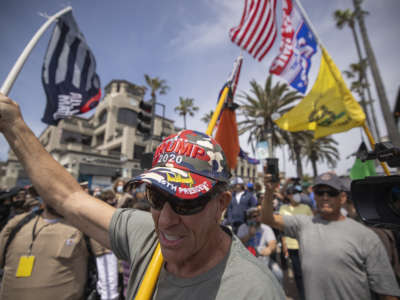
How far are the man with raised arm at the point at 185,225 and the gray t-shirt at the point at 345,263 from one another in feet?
5.27

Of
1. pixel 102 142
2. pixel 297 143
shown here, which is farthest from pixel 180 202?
pixel 102 142

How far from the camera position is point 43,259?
2541mm

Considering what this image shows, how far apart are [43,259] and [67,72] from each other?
3.26m

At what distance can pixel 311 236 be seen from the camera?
2533mm

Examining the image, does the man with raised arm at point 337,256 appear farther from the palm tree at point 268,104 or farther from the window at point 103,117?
the window at point 103,117

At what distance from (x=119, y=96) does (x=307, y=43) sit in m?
34.8

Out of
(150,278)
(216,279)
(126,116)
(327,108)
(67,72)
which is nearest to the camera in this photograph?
(216,279)

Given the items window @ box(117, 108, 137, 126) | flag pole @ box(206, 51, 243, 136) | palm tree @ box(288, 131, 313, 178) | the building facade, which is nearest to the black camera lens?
flag pole @ box(206, 51, 243, 136)

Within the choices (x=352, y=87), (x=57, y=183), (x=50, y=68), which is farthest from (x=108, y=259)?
(x=352, y=87)

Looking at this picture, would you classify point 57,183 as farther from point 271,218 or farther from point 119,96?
point 119,96

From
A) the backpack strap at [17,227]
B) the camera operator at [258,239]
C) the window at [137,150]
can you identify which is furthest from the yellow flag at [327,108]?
the window at [137,150]

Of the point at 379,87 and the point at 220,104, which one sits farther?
the point at 379,87

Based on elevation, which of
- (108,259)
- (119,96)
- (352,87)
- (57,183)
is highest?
(119,96)

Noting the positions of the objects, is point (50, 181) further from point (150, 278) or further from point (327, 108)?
point (327, 108)
